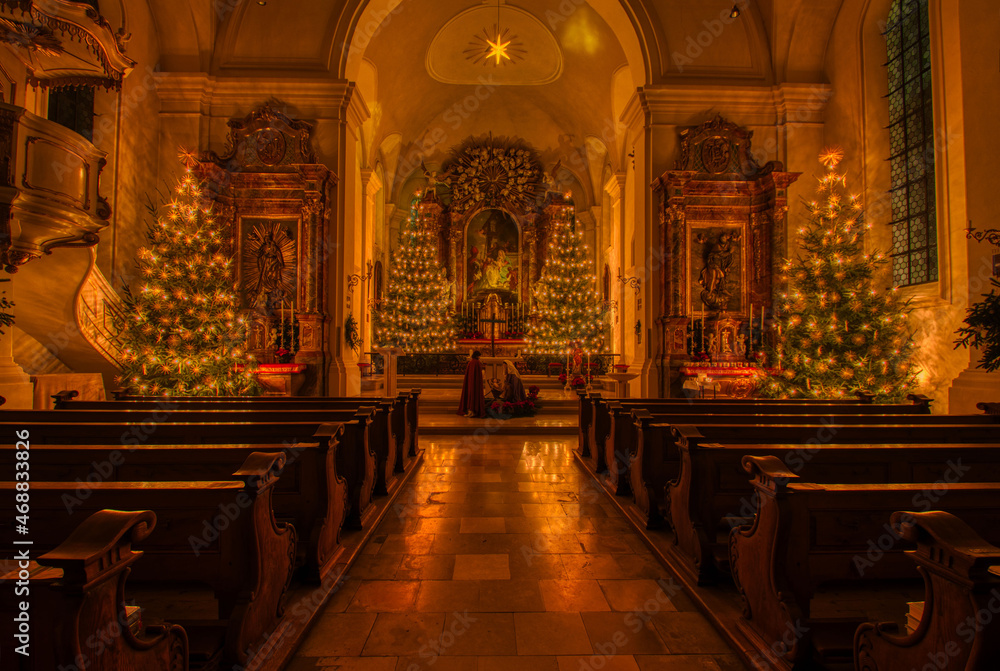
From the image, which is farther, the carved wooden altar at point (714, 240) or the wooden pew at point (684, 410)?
the carved wooden altar at point (714, 240)

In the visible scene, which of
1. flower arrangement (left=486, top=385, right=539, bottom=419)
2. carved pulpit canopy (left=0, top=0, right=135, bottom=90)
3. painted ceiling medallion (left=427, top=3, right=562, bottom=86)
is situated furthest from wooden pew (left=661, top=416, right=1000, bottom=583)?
painted ceiling medallion (left=427, top=3, right=562, bottom=86)

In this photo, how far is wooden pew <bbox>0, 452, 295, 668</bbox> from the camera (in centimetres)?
230

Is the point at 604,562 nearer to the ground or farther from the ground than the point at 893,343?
nearer to the ground

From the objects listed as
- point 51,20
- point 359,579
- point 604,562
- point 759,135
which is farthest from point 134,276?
point 759,135

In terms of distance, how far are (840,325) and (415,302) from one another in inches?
537

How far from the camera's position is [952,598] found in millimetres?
1624

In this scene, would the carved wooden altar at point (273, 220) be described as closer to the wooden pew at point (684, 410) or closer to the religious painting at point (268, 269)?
the religious painting at point (268, 269)

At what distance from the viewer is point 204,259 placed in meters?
9.12

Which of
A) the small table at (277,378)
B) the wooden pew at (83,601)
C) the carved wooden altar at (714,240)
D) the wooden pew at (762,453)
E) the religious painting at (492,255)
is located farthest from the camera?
the religious painting at (492,255)

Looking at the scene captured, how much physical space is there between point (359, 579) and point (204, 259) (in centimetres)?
760

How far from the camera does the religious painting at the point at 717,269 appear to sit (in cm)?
1103

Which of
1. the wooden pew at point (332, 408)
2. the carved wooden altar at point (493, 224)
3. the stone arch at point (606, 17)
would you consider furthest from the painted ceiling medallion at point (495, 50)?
the wooden pew at point (332, 408)

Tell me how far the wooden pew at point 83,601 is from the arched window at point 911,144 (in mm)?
11201

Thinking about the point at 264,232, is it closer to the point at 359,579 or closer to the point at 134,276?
the point at 134,276
